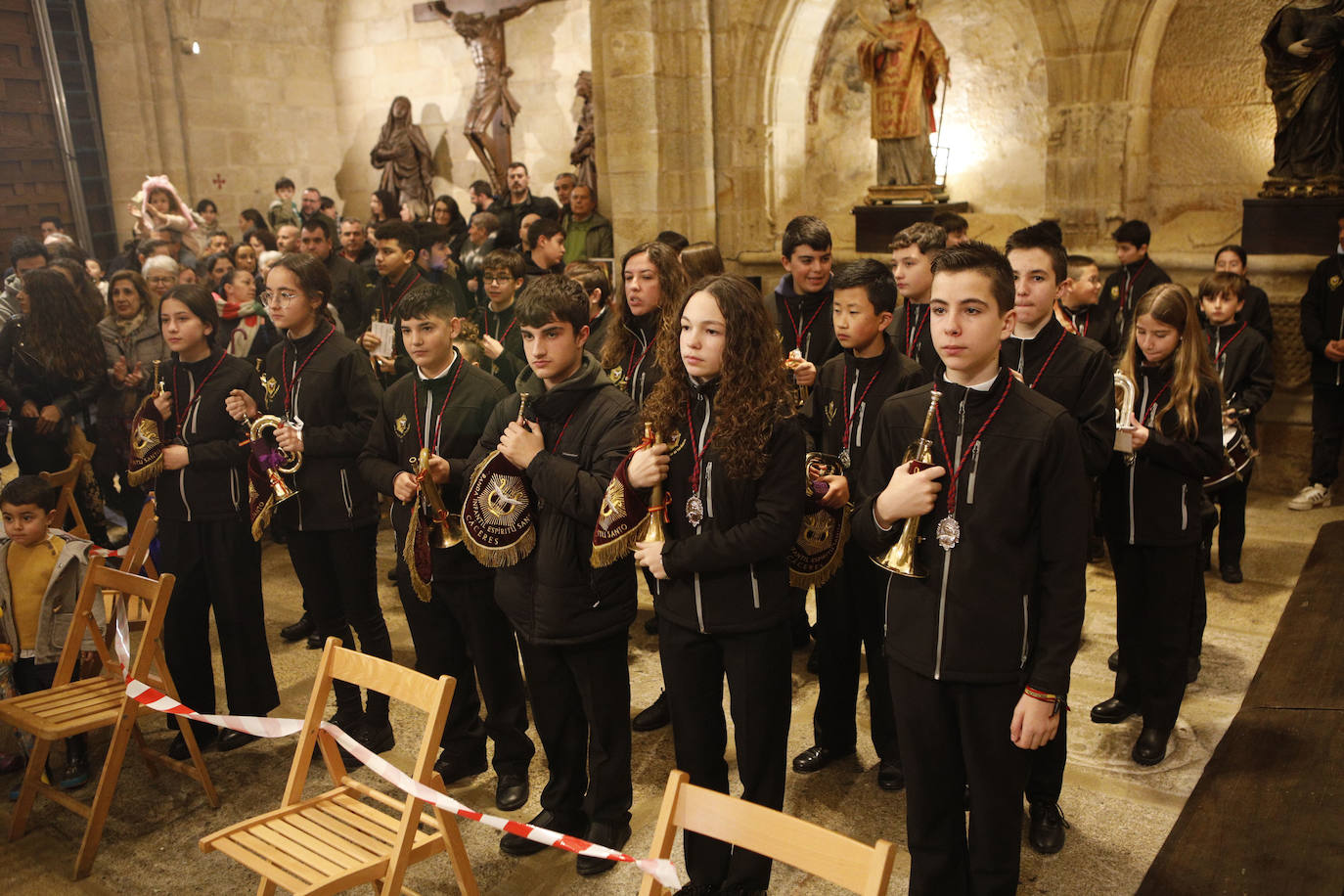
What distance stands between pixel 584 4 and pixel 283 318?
10276 millimetres

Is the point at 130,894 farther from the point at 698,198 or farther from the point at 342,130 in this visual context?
the point at 342,130

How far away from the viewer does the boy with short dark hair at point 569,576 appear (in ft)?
10.7

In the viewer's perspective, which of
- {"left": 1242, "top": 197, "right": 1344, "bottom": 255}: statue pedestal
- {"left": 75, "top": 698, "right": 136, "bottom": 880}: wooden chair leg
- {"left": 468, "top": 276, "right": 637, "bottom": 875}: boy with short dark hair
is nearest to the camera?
{"left": 468, "top": 276, "right": 637, "bottom": 875}: boy with short dark hair

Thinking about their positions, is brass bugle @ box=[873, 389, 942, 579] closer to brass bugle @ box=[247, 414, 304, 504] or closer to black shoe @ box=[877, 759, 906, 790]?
black shoe @ box=[877, 759, 906, 790]

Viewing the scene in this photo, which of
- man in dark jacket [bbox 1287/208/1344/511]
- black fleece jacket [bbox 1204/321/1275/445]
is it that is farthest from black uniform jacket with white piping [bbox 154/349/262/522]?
man in dark jacket [bbox 1287/208/1344/511]

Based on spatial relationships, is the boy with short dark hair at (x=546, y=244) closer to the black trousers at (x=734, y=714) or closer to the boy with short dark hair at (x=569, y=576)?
the boy with short dark hair at (x=569, y=576)

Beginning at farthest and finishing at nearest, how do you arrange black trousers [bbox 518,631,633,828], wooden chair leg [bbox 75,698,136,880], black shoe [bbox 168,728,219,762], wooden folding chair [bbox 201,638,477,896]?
1. black shoe [bbox 168,728,219,762]
2. wooden chair leg [bbox 75,698,136,880]
3. black trousers [bbox 518,631,633,828]
4. wooden folding chair [bbox 201,638,477,896]

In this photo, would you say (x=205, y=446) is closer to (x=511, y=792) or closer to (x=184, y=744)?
(x=184, y=744)

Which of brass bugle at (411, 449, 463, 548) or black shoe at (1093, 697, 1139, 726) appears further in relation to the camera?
black shoe at (1093, 697, 1139, 726)

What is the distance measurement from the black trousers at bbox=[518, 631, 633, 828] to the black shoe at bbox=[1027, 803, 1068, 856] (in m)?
1.30

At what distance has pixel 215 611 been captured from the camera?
13.9 feet

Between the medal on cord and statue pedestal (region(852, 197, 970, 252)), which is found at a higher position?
statue pedestal (region(852, 197, 970, 252))

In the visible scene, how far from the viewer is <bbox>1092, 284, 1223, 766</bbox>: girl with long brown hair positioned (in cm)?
384

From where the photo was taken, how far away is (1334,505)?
693 cm
